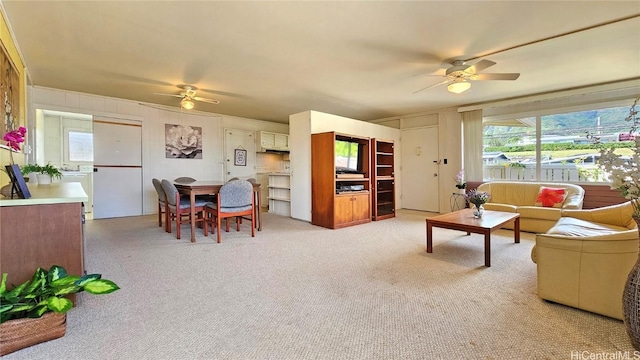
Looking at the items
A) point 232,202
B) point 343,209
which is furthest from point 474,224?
point 232,202

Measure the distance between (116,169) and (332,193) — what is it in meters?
4.39

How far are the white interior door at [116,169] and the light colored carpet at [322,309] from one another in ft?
7.91

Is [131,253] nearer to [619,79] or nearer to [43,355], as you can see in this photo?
[43,355]

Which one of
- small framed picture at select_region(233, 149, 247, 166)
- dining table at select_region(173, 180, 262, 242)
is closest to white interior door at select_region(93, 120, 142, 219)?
small framed picture at select_region(233, 149, 247, 166)

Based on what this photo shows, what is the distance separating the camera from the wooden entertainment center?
4.60 metres

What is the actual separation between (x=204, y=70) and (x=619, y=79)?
6287 mm

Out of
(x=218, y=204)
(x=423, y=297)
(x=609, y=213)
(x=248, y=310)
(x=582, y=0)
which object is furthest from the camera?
(x=218, y=204)

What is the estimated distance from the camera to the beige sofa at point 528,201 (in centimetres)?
407

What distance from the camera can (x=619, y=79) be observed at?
423 cm

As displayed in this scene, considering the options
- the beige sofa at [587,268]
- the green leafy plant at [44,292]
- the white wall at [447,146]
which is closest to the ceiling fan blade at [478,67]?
the beige sofa at [587,268]

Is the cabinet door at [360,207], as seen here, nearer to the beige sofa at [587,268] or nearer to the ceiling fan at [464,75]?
the ceiling fan at [464,75]

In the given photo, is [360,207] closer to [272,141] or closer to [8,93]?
[272,141]

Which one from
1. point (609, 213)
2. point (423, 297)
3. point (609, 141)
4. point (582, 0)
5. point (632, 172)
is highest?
point (582, 0)

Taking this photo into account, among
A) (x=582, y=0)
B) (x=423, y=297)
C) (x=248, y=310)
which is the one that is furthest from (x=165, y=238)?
(x=582, y=0)
